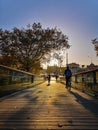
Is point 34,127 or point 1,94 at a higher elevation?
point 1,94

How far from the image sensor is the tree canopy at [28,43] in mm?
50812

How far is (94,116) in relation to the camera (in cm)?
807

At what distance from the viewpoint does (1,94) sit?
45.2 feet

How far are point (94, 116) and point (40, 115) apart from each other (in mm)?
1532

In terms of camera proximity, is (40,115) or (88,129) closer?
(88,129)

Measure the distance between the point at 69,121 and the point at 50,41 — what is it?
44597mm

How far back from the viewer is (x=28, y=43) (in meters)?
50.7

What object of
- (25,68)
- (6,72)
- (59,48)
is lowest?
(6,72)

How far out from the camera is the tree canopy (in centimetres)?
5081

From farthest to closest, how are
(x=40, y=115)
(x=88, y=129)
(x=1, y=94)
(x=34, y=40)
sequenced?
(x=34, y=40) → (x=1, y=94) → (x=40, y=115) → (x=88, y=129)

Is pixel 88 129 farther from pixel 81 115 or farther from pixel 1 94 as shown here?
pixel 1 94

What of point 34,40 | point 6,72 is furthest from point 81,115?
point 34,40

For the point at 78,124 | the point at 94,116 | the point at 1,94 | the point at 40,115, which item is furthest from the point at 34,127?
the point at 1,94

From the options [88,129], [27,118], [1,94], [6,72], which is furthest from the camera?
[6,72]
